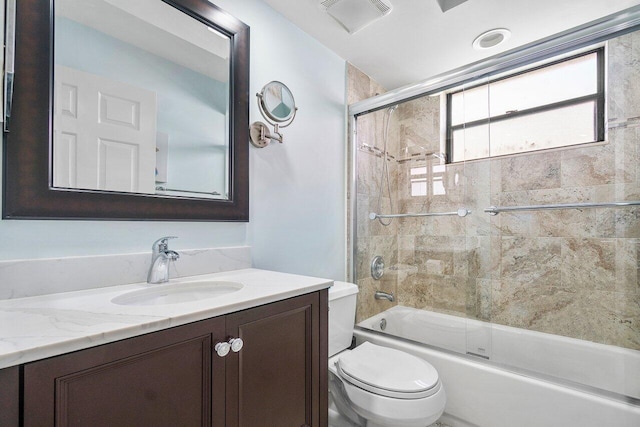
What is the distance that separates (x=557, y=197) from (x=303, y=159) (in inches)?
63.7

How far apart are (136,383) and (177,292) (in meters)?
0.48

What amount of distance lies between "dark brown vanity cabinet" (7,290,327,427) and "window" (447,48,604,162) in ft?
4.89

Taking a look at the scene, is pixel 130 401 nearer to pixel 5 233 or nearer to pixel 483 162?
pixel 5 233

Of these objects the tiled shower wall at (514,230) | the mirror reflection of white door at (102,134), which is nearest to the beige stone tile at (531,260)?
the tiled shower wall at (514,230)

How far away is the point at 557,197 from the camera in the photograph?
190 cm

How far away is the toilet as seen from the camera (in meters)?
1.17

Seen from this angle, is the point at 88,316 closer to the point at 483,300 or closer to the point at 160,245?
the point at 160,245

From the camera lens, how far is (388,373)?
1325 millimetres

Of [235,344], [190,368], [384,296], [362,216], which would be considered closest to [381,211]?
[362,216]

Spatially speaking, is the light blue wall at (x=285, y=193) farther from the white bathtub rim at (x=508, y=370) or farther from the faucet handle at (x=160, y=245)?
the white bathtub rim at (x=508, y=370)

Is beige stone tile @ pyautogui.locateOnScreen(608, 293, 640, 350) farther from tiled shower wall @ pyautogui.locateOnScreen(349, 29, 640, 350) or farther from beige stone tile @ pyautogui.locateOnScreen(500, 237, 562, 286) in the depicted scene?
beige stone tile @ pyautogui.locateOnScreen(500, 237, 562, 286)

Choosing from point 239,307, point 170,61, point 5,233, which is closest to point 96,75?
point 170,61

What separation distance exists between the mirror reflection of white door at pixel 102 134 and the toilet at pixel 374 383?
104cm

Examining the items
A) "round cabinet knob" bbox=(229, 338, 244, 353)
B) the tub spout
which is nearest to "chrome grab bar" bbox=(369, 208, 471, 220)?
the tub spout
